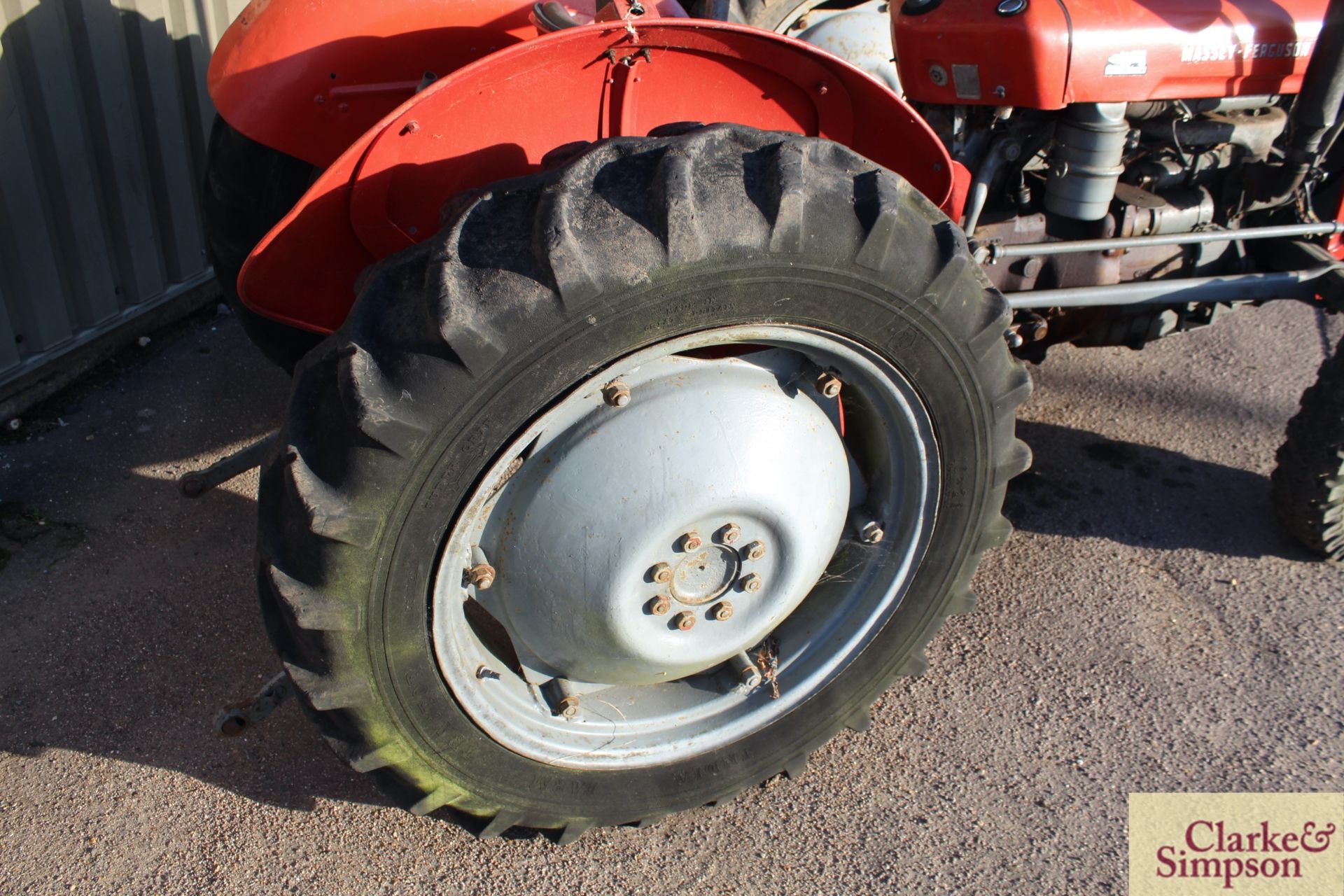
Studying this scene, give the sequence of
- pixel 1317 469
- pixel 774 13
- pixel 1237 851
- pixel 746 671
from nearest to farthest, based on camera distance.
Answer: pixel 746 671 < pixel 1237 851 < pixel 1317 469 < pixel 774 13

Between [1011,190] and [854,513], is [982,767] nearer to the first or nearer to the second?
[854,513]

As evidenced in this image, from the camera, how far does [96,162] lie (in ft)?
10.8

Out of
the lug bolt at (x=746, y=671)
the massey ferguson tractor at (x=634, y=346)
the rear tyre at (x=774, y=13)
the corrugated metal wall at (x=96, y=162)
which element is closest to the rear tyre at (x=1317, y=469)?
the massey ferguson tractor at (x=634, y=346)

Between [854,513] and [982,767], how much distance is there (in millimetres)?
741

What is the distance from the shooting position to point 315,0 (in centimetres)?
196

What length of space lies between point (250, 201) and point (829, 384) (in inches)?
58.2

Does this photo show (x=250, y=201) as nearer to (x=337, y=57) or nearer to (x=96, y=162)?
(x=337, y=57)

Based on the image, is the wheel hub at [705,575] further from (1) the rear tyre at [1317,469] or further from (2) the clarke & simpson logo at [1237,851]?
(1) the rear tyre at [1317,469]

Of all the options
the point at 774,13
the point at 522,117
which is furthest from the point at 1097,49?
the point at 522,117

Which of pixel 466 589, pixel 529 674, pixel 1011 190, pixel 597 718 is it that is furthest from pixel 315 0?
pixel 1011 190

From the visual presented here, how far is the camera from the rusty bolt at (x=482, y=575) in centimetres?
176

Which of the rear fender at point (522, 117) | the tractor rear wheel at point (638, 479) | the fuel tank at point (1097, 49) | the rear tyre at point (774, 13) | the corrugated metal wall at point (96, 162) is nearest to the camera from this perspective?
the tractor rear wheel at point (638, 479)

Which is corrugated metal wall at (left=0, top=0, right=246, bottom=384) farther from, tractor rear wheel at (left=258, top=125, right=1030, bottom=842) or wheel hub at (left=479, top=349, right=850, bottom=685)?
wheel hub at (left=479, top=349, right=850, bottom=685)

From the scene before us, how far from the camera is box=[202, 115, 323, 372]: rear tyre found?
2.36 metres
